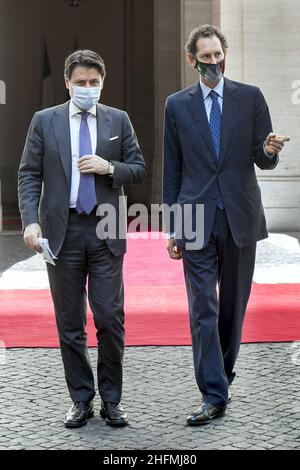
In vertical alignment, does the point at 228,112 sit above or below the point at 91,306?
above

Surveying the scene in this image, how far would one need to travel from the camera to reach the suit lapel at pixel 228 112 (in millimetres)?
5273

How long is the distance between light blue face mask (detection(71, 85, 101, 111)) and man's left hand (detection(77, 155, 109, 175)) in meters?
0.27

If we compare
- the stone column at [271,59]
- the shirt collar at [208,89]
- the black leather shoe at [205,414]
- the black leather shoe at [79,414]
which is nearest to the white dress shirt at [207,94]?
the shirt collar at [208,89]

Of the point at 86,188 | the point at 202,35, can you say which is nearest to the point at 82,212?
the point at 86,188

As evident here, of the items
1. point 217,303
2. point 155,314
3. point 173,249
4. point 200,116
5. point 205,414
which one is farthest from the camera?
point 155,314

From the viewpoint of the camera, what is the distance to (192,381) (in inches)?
232

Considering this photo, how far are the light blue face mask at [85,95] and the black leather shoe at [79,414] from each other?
1466 mm

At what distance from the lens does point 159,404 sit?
5.36m

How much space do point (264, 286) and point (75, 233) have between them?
505 cm

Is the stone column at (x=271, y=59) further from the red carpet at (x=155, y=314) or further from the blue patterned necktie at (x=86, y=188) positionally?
the blue patterned necktie at (x=86, y=188)

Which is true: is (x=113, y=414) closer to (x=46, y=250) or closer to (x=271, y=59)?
(x=46, y=250)

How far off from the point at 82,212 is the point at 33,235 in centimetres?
27

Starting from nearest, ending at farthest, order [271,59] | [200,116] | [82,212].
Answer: [82,212], [200,116], [271,59]

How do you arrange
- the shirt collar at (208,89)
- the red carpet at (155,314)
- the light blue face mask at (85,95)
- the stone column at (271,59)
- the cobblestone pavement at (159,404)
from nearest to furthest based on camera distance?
the cobblestone pavement at (159,404) → the light blue face mask at (85,95) → the shirt collar at (208,89) → the red carpet at (155,314) → the stone column at (271,59)
